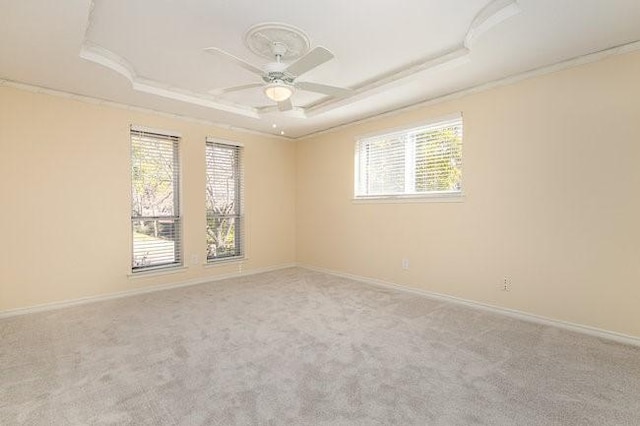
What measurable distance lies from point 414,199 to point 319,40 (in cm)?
228

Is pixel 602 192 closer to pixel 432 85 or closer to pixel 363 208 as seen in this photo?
pixel 432 85

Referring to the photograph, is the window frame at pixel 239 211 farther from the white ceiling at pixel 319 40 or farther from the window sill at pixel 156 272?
the white ceiling at pixel 319 40

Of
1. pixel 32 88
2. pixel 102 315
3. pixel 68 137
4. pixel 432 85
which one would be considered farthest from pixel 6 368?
pixel 432 85

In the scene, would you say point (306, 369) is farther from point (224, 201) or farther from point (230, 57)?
point (224, 201)

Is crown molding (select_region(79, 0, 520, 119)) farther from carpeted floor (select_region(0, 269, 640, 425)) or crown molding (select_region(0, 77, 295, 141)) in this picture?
carpeted floor (select_region(0, 269, 640, 425))

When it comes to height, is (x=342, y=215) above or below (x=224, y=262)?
above

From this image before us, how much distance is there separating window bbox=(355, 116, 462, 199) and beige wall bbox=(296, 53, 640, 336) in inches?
6.1

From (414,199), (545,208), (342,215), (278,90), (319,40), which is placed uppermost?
(319,40)

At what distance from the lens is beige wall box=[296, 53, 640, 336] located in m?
2.68

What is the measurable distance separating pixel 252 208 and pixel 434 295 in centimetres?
311

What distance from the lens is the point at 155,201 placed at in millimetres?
4410

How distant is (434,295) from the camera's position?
13.0ft

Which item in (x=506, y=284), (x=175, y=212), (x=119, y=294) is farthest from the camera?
(x=175, y=212)

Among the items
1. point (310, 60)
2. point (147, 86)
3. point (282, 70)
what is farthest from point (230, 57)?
point (147, 86)
